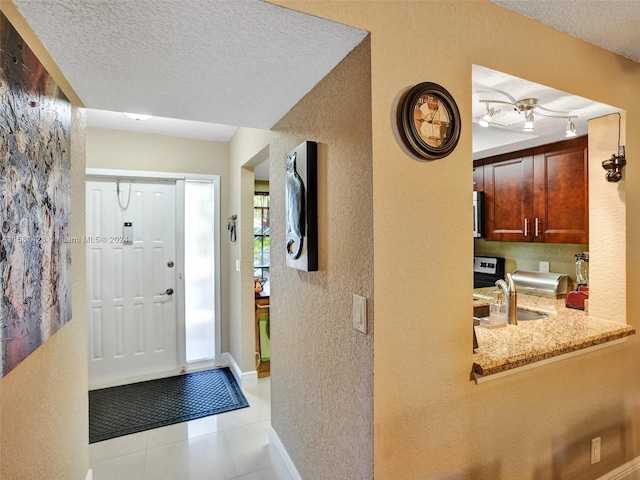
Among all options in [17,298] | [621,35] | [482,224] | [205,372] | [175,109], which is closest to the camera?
[17,298]

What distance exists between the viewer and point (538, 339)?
160 cm

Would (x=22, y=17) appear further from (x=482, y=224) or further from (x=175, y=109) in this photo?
(x=482, y=224)

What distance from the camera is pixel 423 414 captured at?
1.26 m

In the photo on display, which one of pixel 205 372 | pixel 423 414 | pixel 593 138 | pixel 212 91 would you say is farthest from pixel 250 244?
pixel 593 138

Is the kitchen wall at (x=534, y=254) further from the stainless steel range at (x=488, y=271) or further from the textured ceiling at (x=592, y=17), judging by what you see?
the textured ceiling at (x=592, y=17)

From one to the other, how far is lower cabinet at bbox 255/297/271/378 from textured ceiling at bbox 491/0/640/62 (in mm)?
Result: 3013

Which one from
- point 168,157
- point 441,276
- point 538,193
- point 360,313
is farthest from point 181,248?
point 538,193

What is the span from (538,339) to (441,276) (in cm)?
75

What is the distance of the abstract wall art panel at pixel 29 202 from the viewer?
2.92ft

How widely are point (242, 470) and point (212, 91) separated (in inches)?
89.7

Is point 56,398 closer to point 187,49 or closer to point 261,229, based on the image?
point 187,49

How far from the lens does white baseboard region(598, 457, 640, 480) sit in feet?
5.95

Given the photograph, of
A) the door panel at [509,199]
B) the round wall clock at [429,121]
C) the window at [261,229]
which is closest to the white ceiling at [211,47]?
the round wall clock at [429,121]

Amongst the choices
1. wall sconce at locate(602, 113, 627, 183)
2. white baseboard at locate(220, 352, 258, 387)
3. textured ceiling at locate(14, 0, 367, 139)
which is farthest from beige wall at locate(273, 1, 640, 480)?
white baseboard at locate(220, 352, 258, 387)
